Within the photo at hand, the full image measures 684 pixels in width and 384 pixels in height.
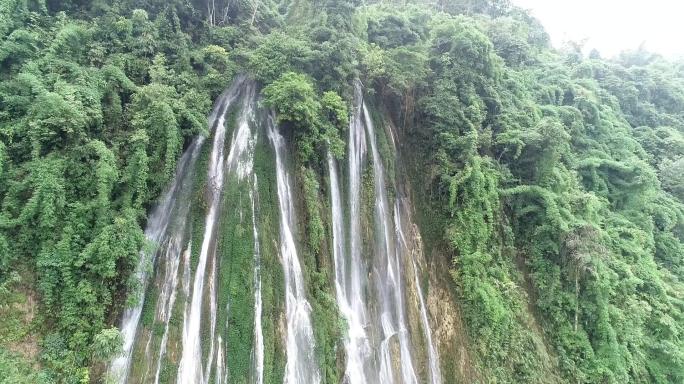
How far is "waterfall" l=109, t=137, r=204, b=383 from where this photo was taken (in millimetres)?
7438

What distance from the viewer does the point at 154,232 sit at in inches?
347

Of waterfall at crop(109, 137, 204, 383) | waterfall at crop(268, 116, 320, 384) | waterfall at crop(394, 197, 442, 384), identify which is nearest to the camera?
waterfall at crop(109, 137, 204, 383)

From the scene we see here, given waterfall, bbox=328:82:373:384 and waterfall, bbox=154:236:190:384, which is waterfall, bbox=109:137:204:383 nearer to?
waterfall, bbox=154:236:190:384

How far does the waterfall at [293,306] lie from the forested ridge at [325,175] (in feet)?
0.94

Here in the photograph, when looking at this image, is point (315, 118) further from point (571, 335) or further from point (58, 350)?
point (571, 335)

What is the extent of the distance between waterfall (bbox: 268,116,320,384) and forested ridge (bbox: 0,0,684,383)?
287mm

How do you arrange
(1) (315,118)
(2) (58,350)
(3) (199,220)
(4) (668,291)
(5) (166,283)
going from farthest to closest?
(4) (668,291) < (1) (315,118) < (3) (199,220) < (5) (166,283) < (2) (58,350)

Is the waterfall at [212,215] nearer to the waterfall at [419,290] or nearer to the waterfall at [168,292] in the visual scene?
the waterfall at [168,292]

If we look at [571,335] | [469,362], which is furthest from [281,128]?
[571,335]

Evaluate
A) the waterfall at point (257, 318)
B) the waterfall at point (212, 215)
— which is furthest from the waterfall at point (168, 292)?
the waterfall at point (257, 318)

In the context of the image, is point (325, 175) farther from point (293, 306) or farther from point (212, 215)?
point (293, 306)

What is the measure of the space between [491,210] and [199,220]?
805cm

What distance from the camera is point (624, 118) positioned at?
19391 mm

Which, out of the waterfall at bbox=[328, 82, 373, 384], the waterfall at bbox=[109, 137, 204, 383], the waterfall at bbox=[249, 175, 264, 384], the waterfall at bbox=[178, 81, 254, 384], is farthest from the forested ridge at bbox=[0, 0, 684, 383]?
the waterfall at bbox=[249, 175, 264, 384]
